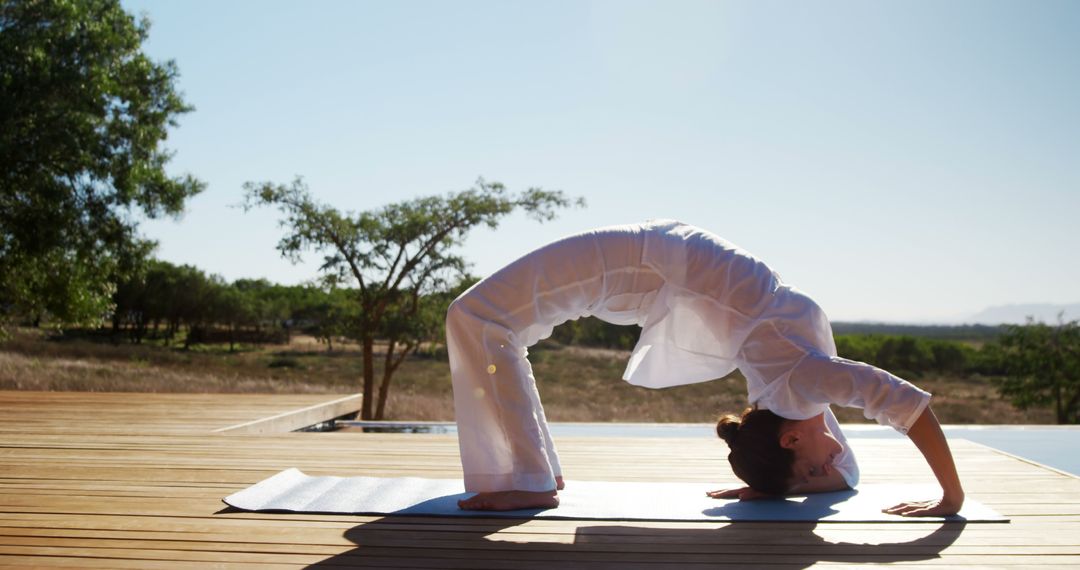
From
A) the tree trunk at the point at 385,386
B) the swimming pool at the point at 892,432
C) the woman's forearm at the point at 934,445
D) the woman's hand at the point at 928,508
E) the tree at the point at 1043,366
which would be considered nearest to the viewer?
the woman's forearm at the point at 934,445

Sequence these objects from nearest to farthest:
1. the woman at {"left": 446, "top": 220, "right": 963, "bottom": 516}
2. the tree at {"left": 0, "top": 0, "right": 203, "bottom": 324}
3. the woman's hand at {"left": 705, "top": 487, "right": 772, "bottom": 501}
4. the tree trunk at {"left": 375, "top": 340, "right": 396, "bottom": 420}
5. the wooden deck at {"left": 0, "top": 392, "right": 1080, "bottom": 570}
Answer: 1. the wooden deck at {"left": 0, "top": 392, "right": 1080, "bottom": 570}
2. the woman at {"left": 446, "top": 220, "right": 963, "bottom": 516}
3. the woman's hand at {"left": 705, "top": 487, "right": 772, "bottom": 501}
4. the tree at {"left": 0, "top": 0, "right": 203, "bottom": 324}
5. the tree trunk at {"left": 375, "top": 340, "right": 396, "bottom": 420}

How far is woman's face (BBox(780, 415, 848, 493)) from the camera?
7.82 ft

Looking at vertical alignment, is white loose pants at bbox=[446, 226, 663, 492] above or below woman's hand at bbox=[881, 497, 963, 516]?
above

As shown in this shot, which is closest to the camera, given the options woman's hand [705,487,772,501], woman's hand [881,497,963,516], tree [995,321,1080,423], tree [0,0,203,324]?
woman's hand [881,497,963,516]

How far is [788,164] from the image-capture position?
9.64m

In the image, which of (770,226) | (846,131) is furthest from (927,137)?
(770,226)

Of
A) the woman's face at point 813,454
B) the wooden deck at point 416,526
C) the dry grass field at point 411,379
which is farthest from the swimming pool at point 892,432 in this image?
the dry grass field at point 411,379

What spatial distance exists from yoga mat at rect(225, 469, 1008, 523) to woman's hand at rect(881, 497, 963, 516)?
2cm

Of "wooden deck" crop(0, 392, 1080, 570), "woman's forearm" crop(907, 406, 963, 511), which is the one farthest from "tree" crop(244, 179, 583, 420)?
"woman's forearm" crop(907, 406, 963, 511)

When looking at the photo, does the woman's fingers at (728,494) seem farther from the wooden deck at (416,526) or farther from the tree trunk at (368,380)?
the tree trunk at (368,380)

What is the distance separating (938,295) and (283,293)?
56.1ft

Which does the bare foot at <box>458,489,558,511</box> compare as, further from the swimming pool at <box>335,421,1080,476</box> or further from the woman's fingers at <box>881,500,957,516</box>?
the swimming pool at <box>335,421,1080,476</box>

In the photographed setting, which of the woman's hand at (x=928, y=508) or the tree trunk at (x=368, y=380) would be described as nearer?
the woman's hand at (x=928, y=508)

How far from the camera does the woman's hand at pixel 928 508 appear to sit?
2.23 meters
